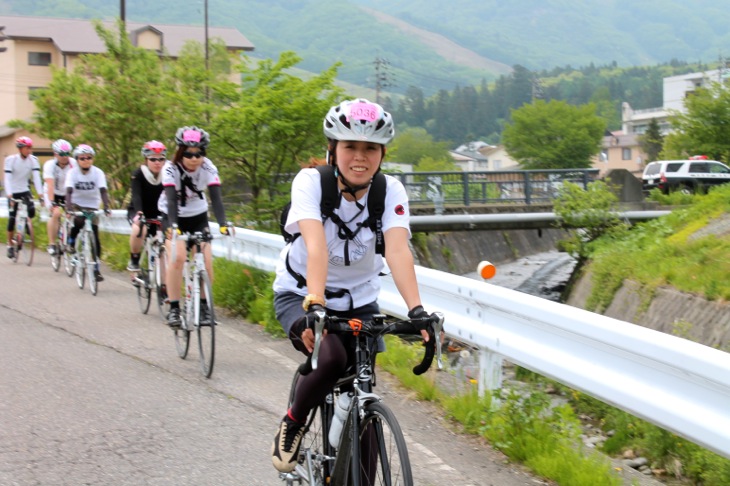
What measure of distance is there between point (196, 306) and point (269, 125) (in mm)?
6829

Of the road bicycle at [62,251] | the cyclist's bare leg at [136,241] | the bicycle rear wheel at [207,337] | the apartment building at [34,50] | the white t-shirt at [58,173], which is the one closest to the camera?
the bicycle rear wheel at [207,337]

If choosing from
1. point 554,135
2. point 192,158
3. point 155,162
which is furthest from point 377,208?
point 554,135

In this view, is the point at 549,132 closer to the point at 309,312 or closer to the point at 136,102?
the point at 136,102

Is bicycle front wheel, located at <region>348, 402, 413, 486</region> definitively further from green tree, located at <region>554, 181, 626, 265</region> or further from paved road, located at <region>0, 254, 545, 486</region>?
green tree, located at <region>554, 181, 626, 265</region>

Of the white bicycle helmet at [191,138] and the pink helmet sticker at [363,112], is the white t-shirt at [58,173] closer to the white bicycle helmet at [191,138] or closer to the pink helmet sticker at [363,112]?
the white bicycle helmet at [191,138]

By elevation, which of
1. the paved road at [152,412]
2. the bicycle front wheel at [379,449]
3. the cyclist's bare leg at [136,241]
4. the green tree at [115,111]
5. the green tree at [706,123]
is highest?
the green tree at [706,123]

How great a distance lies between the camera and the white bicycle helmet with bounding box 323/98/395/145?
151 inches

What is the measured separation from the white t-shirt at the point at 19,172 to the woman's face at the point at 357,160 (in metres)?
13.0

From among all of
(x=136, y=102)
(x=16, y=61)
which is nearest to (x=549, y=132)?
(x=16, y=61)

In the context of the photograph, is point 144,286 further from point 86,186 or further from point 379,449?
point 379,449

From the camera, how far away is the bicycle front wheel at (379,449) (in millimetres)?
3508

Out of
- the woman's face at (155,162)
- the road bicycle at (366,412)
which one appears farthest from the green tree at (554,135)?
A: the road bicycle at (366,412)

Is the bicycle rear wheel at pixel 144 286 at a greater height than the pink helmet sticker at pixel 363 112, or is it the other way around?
the pink helmet sticker at pixel 363 112

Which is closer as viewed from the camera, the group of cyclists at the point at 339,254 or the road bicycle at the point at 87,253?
the group of cyclists at the point at 339,254
